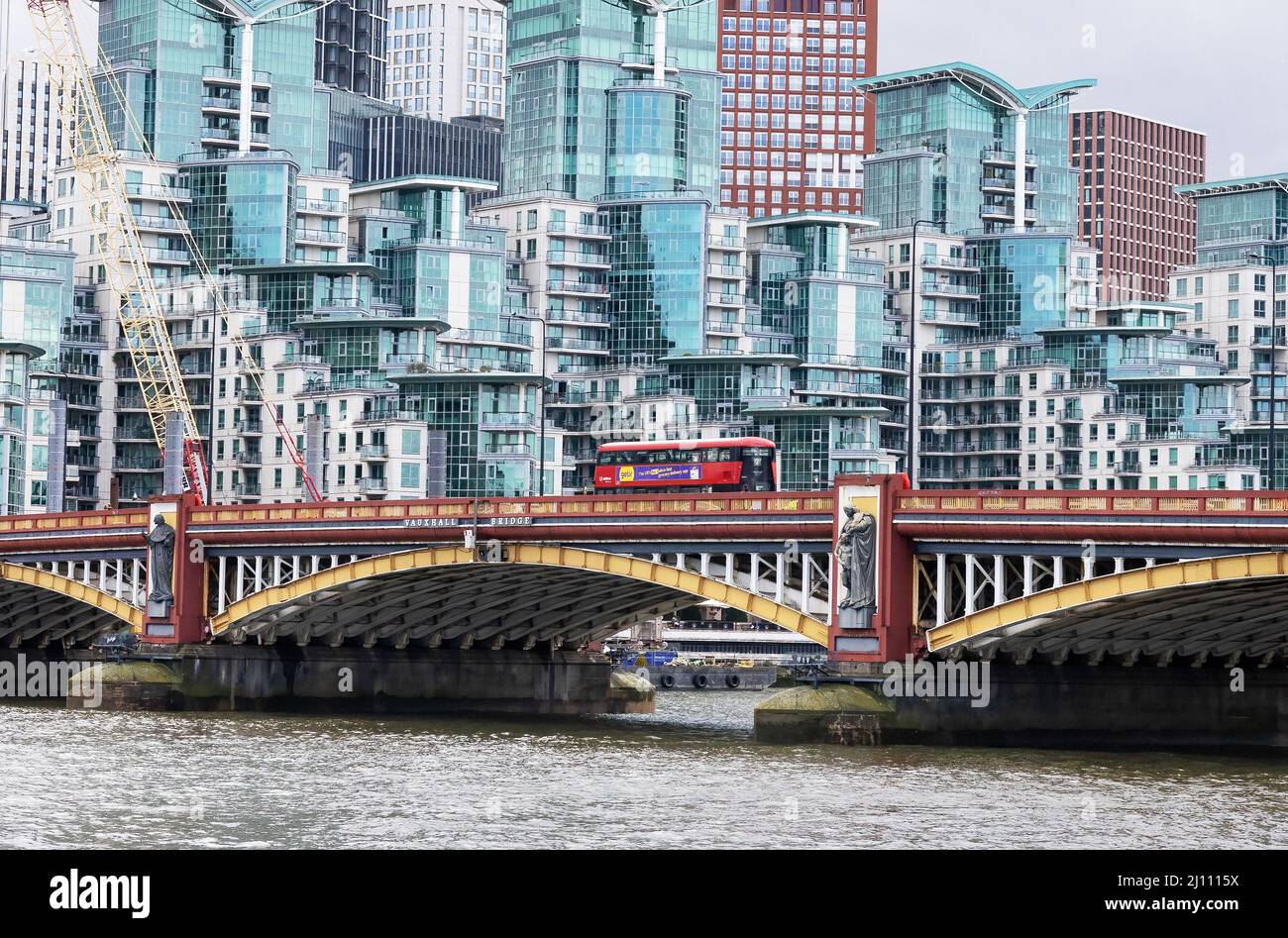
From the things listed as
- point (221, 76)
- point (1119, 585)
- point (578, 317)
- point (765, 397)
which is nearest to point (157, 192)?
point (221, 76)

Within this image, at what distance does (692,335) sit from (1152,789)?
407ft

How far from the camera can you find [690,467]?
11638cm

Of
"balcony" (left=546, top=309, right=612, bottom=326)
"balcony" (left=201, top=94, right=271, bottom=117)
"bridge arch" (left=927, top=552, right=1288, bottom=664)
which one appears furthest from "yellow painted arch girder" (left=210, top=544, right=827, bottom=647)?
"balcony" (left=201, top=94, right=271, bottom=117)

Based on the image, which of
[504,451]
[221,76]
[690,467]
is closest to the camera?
[690,467]

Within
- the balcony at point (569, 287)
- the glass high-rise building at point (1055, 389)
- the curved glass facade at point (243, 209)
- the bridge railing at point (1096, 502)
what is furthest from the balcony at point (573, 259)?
the bridge railing at point (1096, 502)

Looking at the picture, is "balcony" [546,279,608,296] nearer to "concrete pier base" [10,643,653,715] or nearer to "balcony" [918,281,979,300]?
"balcony" [918,281,979,300]

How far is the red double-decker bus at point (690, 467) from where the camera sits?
11438 cm

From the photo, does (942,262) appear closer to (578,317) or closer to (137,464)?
(578,317)

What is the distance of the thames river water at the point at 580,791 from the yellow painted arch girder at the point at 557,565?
4.46 m

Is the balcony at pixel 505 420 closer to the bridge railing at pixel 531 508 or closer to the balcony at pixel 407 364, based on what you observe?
the balcony at pixel 407 364

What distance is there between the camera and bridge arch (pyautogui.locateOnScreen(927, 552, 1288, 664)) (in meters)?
66.6

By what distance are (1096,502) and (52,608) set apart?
62.7 meters

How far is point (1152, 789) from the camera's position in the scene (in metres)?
64.1
